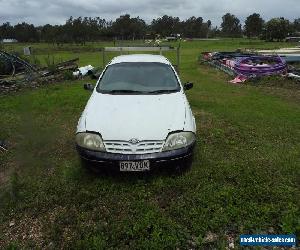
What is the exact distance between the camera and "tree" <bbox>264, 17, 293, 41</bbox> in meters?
61.7

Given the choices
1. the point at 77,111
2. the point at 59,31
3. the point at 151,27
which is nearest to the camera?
the point at 77,111

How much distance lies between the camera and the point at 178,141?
16.1 feet

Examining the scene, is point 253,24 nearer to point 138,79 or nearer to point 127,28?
point 127,28

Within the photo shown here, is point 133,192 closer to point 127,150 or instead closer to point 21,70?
point 127,150

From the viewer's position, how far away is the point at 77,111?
996 centimetres

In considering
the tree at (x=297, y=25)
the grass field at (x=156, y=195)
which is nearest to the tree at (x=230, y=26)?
the tree at (x=297, y=25)

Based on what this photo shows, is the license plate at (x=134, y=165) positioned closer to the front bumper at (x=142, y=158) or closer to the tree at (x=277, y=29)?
the front bumper at (x=142, y=158)

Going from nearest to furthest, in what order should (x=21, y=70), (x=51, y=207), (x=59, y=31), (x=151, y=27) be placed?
(x=51, y=207), (x=21, y=70), (x=59, y=31), (x=151, y=27)

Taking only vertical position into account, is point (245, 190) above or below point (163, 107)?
below

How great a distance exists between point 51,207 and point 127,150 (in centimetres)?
124

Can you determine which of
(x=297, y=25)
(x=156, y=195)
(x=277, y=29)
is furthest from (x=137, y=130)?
(x=297, y=25)

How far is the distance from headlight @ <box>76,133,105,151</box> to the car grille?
4.3 inches

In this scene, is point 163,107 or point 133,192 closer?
point 133,192

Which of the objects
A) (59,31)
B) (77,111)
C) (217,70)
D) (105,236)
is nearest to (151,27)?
(59,31)
